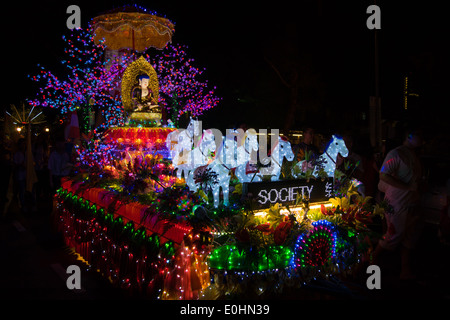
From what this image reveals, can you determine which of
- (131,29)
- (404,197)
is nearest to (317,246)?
(404,197)

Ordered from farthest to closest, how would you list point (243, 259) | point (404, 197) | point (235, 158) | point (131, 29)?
point (131, 29)
point (404, 197)
point (235, 158)
point (243, 259)

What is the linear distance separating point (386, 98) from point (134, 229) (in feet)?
79.1

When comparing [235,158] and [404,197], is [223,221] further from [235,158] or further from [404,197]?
[404,197]

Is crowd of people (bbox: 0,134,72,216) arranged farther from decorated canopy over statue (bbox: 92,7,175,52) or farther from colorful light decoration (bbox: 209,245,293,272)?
colorful light decoration (bbox: 209,245,293,272)

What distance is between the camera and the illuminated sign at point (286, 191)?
418 centimetres

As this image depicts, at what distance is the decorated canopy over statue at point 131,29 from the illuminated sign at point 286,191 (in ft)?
18.7

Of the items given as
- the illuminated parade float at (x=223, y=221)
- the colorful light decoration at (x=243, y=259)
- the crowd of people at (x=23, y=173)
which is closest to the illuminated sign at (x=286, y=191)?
the illuminated parade float at (x=223, y=221)

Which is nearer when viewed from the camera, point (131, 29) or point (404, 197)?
point (404, 197)

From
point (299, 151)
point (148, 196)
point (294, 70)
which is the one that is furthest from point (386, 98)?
point (148, 196)

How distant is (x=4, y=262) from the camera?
244 inches

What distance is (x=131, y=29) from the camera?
370 inches

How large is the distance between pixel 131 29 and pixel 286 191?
6.76 m

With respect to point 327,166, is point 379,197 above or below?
below
